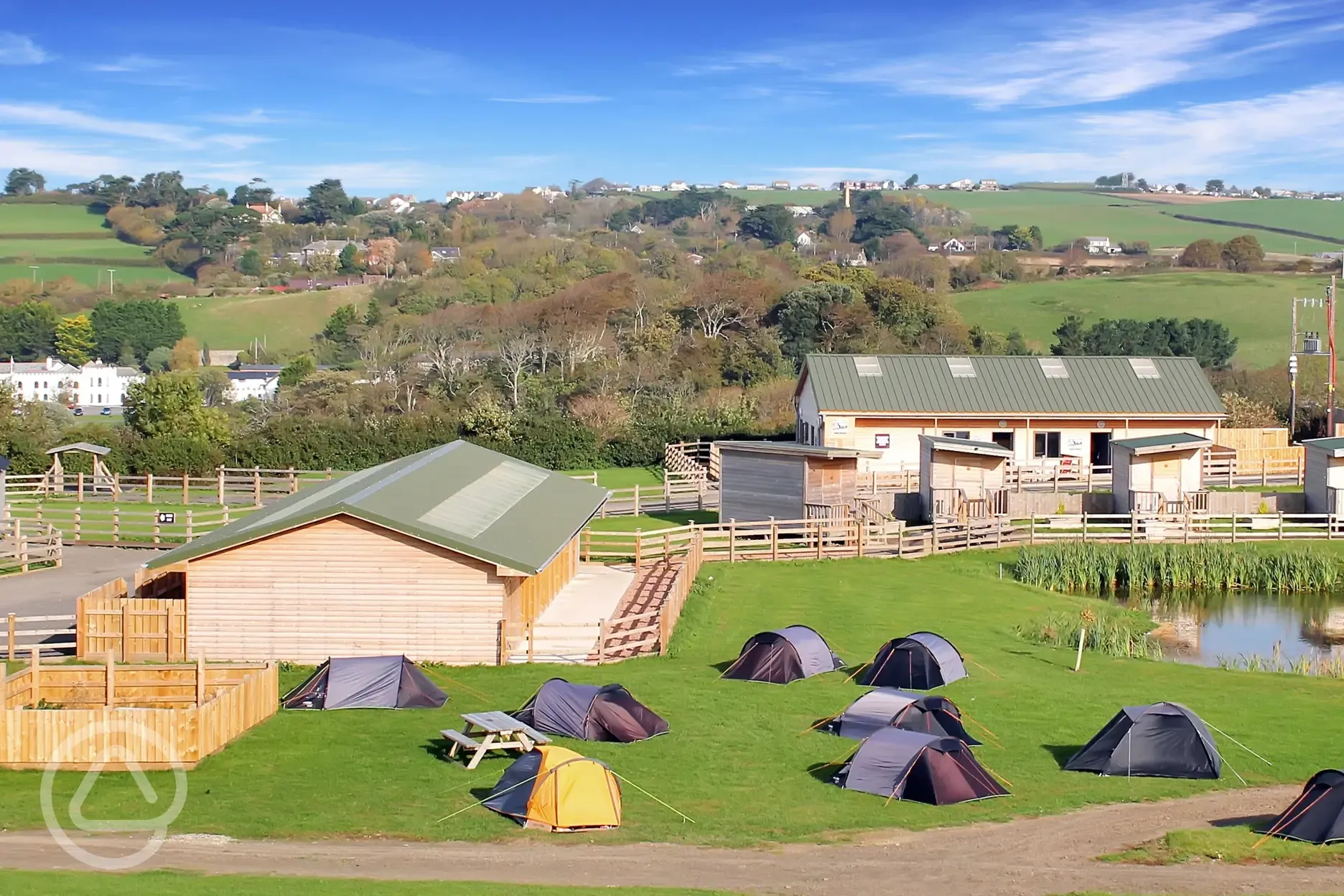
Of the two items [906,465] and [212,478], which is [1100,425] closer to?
[906,465]

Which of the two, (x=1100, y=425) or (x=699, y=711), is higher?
(x=1100, y=425)

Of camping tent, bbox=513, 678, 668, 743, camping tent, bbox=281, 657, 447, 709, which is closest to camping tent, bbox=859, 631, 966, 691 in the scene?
camping tent, bbox=513, 678, 668, 743

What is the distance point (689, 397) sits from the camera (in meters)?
76.1

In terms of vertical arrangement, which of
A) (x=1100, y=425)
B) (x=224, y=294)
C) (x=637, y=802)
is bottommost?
(x=637, y=802)

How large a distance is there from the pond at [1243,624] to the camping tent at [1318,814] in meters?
13.3

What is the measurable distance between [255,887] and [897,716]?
9.61m

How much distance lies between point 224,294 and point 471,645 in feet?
489

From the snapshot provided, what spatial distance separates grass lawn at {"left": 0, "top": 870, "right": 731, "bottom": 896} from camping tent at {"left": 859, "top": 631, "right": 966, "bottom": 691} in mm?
10100

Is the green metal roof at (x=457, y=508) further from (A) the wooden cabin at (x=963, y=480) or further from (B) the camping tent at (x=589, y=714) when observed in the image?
(A) the wooden cabin at (x=963, y=480)

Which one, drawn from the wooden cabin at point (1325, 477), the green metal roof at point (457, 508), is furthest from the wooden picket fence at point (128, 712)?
the wooden cabin at point (1325, 477)

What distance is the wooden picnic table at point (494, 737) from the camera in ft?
67.1

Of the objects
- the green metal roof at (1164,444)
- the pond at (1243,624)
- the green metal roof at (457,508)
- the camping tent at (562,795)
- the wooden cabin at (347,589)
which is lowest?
the pond at (1243,624)

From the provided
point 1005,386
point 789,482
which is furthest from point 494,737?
point 1005,386

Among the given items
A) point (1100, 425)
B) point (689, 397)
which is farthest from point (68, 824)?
point (689, 397)
